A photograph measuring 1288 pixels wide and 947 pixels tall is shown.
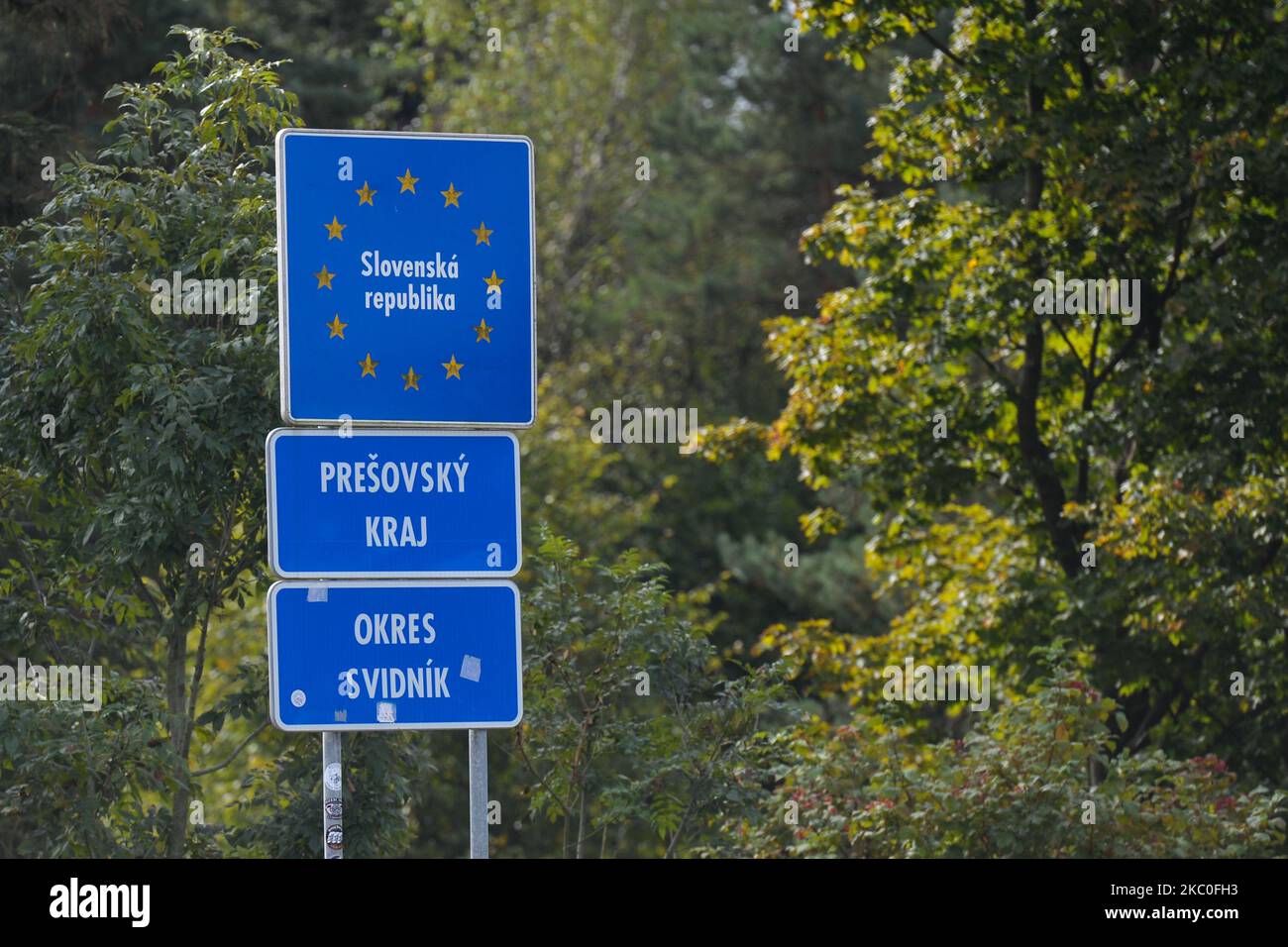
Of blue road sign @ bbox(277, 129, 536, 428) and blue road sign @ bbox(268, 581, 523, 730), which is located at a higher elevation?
blue road sign @ bbox(277, 129, 536, 428)

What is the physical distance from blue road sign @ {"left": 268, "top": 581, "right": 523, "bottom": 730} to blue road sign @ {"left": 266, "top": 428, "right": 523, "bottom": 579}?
7cm

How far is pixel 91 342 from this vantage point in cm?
692

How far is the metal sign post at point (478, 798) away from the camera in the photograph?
445 cm

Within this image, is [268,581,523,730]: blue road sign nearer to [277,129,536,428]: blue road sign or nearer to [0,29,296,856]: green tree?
[277,129,536,428]: blue road sign

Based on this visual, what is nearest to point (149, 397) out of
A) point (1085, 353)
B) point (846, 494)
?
point (1085, 353)

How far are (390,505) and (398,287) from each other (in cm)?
61

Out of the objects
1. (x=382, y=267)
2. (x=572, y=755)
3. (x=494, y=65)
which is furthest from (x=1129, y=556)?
(x=494, y=65)

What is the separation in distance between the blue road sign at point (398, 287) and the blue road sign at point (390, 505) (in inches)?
3.5

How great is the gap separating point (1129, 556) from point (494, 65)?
2015 centimetres

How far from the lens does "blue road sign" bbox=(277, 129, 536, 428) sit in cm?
479

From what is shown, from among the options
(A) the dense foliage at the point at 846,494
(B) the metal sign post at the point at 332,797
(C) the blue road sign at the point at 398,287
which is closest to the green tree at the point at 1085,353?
(A) the dense foliage at the point at 846,494

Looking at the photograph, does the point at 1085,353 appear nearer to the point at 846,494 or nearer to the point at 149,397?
the point at 149,397

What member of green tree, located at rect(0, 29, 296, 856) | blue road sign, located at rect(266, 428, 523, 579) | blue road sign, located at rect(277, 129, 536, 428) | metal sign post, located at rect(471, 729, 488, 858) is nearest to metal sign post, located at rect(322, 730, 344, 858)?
metal sign post, located at rect(471, 729, 488, 858)

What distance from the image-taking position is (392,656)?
15.1 feet
